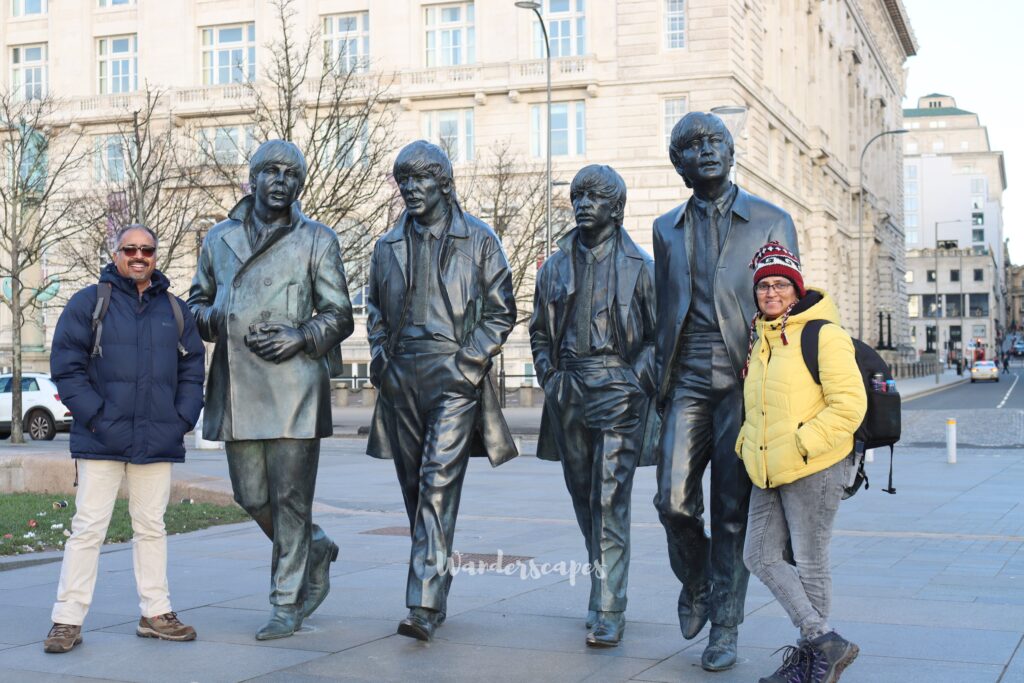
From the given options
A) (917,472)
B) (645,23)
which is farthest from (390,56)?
(917,472)

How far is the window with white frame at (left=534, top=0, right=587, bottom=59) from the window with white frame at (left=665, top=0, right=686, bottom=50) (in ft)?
9.60

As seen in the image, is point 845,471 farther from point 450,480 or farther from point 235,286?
point 235,286

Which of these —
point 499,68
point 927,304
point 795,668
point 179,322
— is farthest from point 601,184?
point 927,304

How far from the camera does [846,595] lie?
7648 mm

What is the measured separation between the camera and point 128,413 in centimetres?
634

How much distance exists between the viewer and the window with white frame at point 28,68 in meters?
54.5

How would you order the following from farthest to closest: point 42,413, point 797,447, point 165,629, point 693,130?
1. point 42,413
2. point 165,629
3. point 693,130
4. point 797,447

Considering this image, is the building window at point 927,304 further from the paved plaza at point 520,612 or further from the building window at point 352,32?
the paved plaza at point 520,612

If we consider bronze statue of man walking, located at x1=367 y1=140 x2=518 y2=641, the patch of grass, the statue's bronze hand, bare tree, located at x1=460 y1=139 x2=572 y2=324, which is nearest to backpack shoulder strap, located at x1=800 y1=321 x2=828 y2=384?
bronze statue of man walking, located at x1=367 y1=140 x2=518 y2=641

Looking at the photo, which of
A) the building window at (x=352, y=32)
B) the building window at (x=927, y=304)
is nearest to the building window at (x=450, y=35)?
the building window at (x=352, y=32)

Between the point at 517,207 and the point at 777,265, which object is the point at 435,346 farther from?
the point at 517,207

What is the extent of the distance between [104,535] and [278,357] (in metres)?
1.20

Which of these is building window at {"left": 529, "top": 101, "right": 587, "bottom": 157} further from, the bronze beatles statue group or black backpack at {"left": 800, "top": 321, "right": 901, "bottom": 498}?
black backpack at {"left": 800, "top": 321, "right": 901, "bottom": 498}

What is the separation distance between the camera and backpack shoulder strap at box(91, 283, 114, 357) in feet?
20.8
